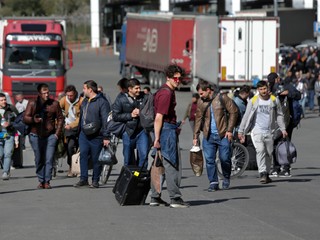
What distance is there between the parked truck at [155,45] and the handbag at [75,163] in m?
24.9

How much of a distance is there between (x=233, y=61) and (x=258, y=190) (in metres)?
23.9

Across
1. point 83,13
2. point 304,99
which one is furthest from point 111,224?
point 83,13

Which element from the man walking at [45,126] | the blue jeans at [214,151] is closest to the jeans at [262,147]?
the blue jeans at [214,151]

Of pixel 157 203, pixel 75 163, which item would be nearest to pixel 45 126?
pixel 75 163

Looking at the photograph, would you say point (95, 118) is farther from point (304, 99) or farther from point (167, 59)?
point (167, 59)

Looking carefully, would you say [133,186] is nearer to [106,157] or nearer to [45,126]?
[106,157]

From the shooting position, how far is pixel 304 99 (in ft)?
117

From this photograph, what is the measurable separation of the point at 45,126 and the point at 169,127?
138 inches

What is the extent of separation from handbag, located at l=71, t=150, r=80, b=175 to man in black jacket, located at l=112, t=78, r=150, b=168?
2642 millimetres

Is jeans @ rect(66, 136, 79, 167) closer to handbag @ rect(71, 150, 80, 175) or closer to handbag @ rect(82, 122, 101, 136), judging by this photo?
handbag @ rect(71, 150, 80, 175)

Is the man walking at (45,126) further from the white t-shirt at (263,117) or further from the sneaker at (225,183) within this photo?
the white t-shirt at (263,117)

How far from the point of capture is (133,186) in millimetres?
13016

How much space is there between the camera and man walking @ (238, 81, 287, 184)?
1627cm

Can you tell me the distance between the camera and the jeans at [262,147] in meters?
16.3
